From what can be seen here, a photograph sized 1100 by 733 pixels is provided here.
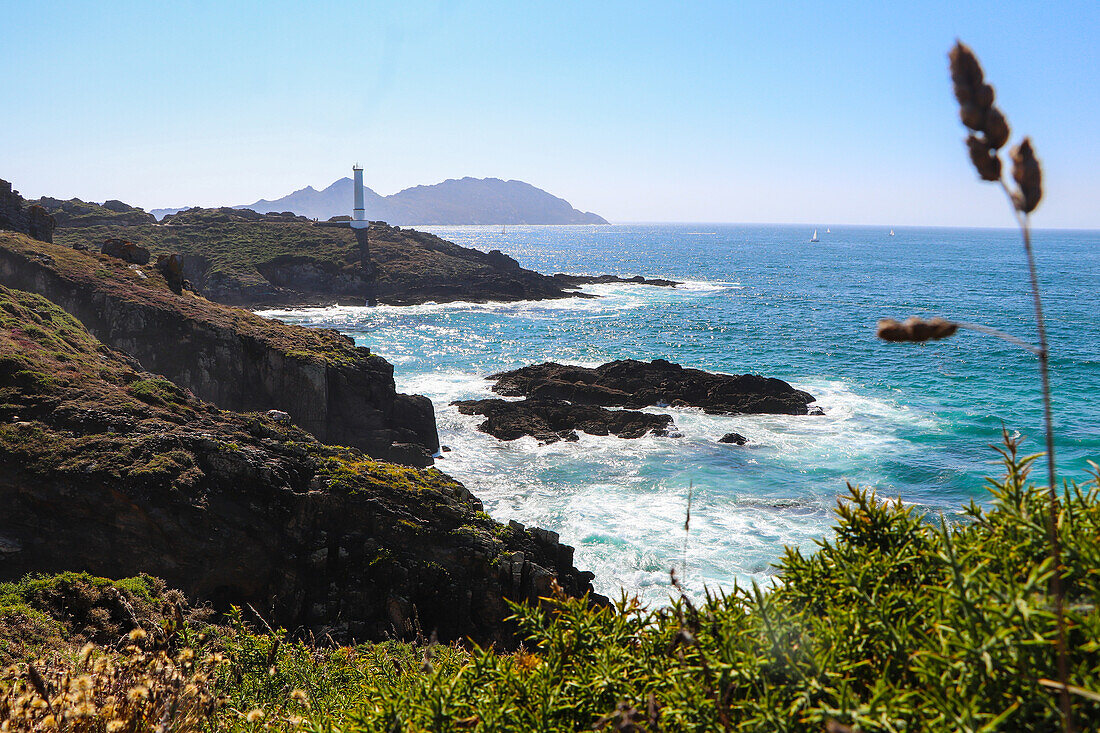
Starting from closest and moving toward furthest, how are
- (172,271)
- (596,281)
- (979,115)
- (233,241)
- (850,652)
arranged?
(979,115) → (850,652) → (172,271) → (233,241) → (596,281)

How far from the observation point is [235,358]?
2417cm

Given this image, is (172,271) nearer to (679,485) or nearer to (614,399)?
(614,399)

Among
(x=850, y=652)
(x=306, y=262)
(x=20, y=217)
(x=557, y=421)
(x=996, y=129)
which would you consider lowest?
(x=557, y=421)

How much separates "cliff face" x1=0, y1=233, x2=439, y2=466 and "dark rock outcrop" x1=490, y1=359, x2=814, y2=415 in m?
10.6

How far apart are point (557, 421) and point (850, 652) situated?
2770 cm

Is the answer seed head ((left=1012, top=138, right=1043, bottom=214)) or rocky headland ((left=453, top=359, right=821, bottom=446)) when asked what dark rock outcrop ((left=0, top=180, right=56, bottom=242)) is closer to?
rocky headland ((left=453, top=359, right=821, bottom=446))

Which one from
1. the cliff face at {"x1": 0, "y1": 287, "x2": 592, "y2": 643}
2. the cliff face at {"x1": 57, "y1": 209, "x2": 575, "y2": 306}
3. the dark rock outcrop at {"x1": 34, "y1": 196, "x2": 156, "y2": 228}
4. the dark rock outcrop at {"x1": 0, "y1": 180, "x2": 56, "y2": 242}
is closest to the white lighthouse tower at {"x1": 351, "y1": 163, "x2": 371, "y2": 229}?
the cliff face at {"x1": 57, "y1": 209, "x2": 575, "y2": 306}

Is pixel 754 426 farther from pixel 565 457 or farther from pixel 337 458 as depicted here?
pixel 337 458

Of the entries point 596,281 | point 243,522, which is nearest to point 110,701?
point 243,522

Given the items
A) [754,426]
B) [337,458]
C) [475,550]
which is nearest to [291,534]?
[337,458]

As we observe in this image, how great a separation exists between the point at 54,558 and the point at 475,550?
6.86 metres

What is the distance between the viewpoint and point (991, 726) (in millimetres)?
2115

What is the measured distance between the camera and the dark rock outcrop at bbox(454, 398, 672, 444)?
96.1 ft

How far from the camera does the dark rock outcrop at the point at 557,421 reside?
29281mm
